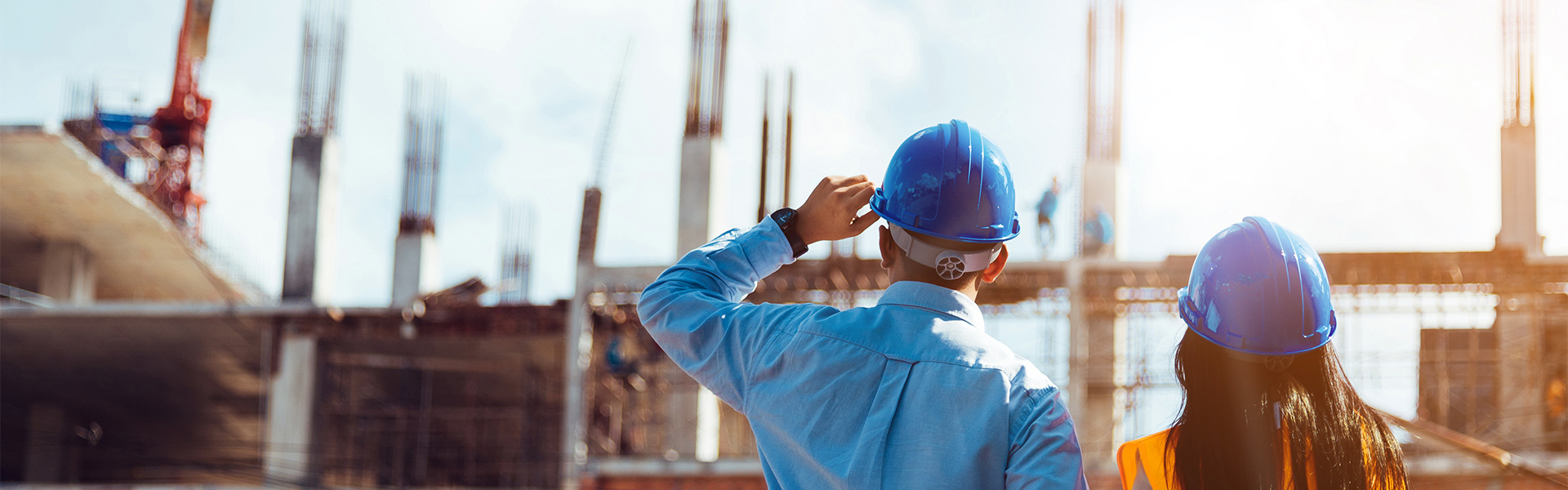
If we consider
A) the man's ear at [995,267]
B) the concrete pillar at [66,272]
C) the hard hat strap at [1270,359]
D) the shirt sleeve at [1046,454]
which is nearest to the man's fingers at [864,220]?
the man's ear at [995,267]

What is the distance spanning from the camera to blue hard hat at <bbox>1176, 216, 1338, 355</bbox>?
6.60 ft

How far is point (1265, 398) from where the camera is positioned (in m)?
2.02

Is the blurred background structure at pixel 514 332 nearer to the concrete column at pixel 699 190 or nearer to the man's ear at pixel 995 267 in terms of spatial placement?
the concrete column at pixel 699 190

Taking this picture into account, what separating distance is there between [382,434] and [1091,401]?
1453 cm

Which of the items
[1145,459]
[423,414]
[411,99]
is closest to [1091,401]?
[423,414]

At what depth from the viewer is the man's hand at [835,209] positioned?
2125 mm

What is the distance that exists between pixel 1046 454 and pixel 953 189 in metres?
0.51

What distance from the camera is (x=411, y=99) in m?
24.9

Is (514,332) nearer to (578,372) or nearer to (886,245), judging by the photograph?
(578,372)

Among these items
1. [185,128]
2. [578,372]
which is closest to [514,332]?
[578,372]

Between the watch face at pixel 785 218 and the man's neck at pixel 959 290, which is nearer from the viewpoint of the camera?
the man's neck at pixel 959 290

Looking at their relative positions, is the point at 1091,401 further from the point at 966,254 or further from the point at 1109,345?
the point at 966,254

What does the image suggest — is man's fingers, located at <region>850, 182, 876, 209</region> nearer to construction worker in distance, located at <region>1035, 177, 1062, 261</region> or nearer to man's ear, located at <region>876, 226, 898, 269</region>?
man's ear, located at <region>876, 226, 898, 269</region>

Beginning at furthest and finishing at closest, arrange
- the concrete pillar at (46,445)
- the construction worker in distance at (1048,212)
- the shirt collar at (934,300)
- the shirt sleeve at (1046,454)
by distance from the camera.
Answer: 1. the concrete pillar at (46,445)
2. the construction worker in distance at (1048,212)
3. the shirt collar at (934,300)
4. the shirt sleeve at (1046,454)
